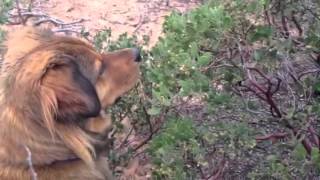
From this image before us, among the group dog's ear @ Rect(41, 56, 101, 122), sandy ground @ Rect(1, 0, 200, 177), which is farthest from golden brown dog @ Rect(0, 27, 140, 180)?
sandy ground @ Rect(1, 0, 200, 177)

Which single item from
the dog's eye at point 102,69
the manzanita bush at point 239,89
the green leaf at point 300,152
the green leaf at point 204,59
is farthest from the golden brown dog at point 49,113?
the green leaf at point 300,152

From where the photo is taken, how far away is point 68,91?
4.35 metres

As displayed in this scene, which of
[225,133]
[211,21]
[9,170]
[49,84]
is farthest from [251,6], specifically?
[9,170]

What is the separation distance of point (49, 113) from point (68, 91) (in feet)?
0.58

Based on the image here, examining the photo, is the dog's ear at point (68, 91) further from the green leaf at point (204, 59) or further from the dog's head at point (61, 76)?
the green leaf at point (204, 59)

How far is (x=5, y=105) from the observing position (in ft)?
14.4

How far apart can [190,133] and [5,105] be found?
97 centimetres

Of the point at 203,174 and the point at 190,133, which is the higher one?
the point at 190,133

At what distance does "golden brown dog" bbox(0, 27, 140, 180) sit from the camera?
4.32 meters

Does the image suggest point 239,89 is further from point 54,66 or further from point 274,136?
point 54,66

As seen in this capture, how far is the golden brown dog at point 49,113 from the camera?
14.2ft

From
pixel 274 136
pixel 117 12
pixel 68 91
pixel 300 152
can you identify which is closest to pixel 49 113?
pixel 68 91

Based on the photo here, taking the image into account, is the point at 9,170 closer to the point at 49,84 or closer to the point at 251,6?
the point at 49,84

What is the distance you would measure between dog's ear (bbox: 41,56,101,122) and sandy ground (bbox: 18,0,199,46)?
3.22m
